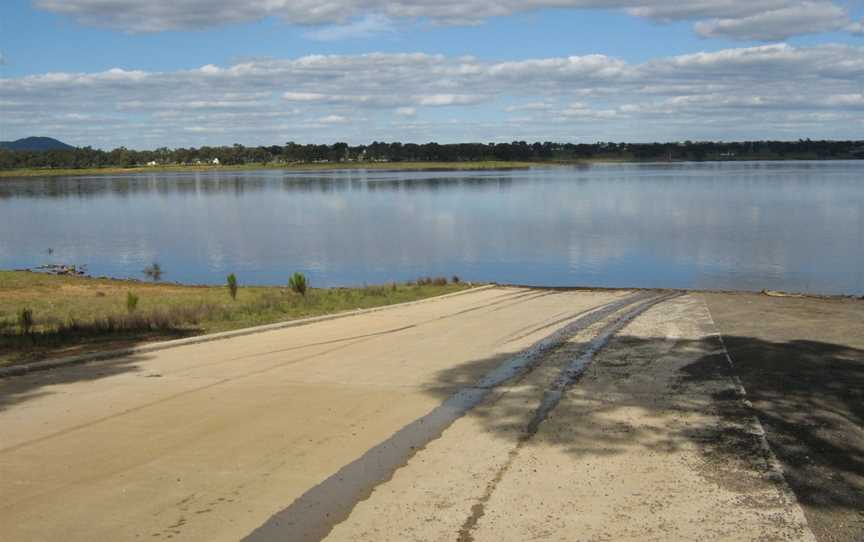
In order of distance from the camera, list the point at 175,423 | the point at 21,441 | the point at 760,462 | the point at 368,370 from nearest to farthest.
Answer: the point at 760,462 < the point at 21,441 < the point at 175,423 < the point at 368,370

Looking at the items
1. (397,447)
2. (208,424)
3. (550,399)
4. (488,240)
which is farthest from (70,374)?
(488,240)

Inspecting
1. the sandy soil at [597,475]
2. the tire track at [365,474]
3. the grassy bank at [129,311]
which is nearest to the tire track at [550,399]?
the sandy soil at [597,475]

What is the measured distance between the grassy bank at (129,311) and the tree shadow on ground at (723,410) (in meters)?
5.47

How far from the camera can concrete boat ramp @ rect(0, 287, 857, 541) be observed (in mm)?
5195

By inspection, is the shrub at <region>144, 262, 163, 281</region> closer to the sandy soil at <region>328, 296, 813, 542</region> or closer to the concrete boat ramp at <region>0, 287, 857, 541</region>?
the concrete boat ramp at <region>0, 287, 857, 541</region>

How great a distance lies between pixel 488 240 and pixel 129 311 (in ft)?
101

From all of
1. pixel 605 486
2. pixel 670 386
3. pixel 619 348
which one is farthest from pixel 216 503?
pixel 619 348

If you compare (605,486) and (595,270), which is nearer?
(605,486)

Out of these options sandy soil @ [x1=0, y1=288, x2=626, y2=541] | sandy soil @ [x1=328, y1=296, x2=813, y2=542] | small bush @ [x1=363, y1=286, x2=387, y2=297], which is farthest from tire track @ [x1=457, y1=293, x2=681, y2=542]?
small bush @ [x1=363, y1=286, x2=387, y2=297]

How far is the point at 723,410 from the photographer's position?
7.52m

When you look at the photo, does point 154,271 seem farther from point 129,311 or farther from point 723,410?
point 723,410

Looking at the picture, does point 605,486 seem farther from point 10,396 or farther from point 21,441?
point 10,396

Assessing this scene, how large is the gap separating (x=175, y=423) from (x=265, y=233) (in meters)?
45.8

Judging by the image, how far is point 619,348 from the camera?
1091cm
